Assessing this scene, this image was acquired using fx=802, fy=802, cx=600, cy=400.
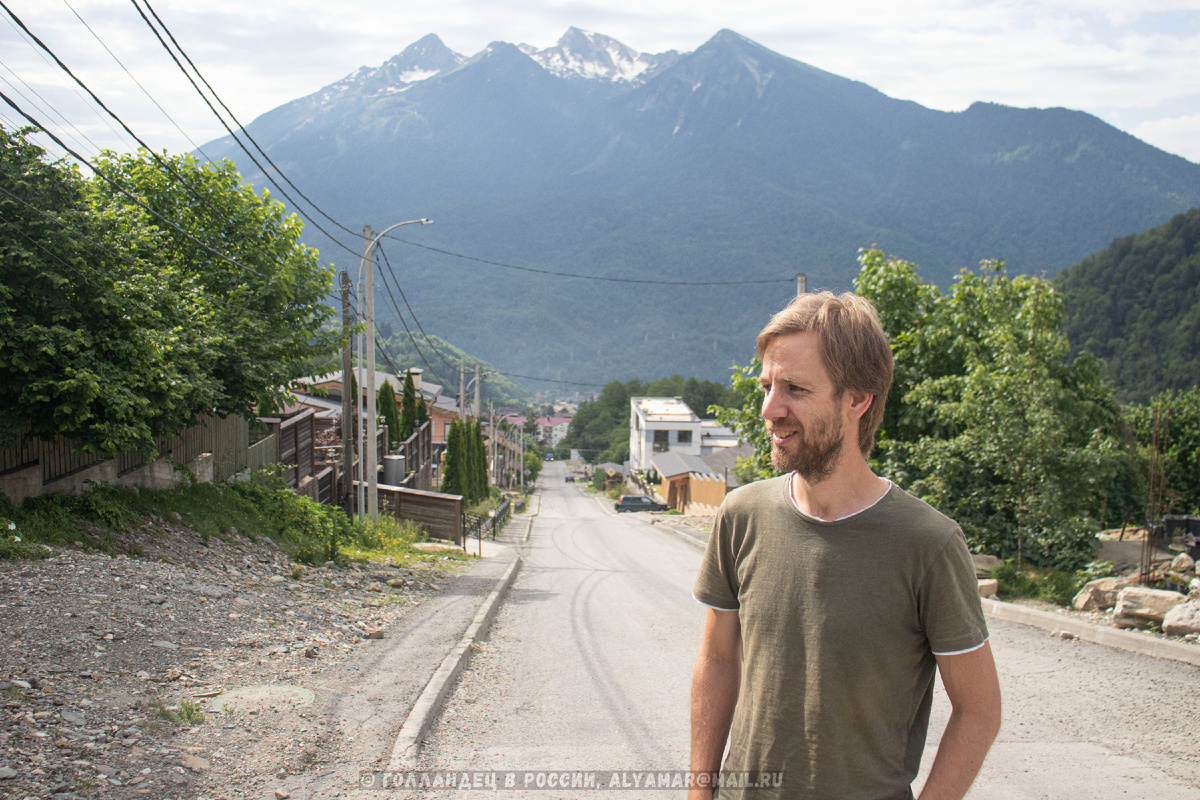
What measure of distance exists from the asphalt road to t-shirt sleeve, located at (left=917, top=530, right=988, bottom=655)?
3.23 metres

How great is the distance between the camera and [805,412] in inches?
81.7

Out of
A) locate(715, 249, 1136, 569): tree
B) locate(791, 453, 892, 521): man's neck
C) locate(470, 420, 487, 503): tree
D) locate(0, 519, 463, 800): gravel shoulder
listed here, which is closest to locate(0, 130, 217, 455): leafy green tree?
locate(0, 519, 463, 800): gravel shoulder

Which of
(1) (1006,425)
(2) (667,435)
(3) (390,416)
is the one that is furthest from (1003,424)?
(2) (667,435)

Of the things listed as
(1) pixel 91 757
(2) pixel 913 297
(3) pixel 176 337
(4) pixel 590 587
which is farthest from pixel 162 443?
(2) pixel 913 297

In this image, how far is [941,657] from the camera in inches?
76.2

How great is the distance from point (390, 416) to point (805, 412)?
31386mm

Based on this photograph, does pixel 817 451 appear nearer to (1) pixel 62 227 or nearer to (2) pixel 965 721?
(2) pixel 965 721

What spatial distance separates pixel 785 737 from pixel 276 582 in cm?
884

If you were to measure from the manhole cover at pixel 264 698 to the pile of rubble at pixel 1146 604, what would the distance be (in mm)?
7872

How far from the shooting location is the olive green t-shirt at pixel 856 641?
1947 mm

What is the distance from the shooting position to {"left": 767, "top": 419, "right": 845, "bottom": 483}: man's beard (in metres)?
2.06

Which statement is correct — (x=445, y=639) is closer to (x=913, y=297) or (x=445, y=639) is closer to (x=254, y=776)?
(x=254, y=776)

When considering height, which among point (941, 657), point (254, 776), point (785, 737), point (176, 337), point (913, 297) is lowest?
point (254, 776)

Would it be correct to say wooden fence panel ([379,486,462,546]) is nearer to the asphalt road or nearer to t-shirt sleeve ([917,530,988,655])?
the asphalt road
